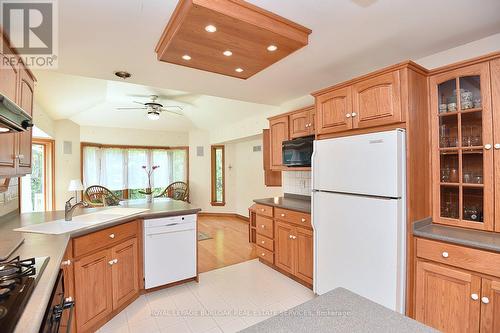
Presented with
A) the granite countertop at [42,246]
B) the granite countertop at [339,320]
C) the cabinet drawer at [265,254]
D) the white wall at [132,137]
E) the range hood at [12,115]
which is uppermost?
the white wall at [132,137]

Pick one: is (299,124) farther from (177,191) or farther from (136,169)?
(136,169)

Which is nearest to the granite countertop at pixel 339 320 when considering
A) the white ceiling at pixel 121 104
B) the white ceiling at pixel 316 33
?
the white ceiling at pixel 316 33

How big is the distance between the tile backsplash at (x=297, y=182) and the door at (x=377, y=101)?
1.52 meters

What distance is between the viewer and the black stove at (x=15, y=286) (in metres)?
0.76

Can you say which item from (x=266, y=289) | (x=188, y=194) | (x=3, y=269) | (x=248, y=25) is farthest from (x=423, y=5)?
(x=188, y=194)

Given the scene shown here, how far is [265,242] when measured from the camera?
11.3 feet

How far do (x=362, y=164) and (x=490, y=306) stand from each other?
116cm

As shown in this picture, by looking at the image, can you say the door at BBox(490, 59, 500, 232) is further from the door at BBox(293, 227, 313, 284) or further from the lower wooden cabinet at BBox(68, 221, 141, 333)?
the lower wooden cabinet at BBox(68, 221, 141, 333)

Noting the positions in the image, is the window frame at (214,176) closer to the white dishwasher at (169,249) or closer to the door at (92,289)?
the white dishwasher at (169,249)

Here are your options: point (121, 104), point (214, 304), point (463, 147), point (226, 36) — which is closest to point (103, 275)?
point (214, 304)

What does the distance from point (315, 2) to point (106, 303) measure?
2.82 m

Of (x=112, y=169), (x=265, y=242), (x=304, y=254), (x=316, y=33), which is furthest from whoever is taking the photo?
(x=112, y=169)

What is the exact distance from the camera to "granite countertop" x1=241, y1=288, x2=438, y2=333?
0.77 metres

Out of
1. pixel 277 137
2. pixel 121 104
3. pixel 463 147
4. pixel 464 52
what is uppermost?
pixel 121 104
